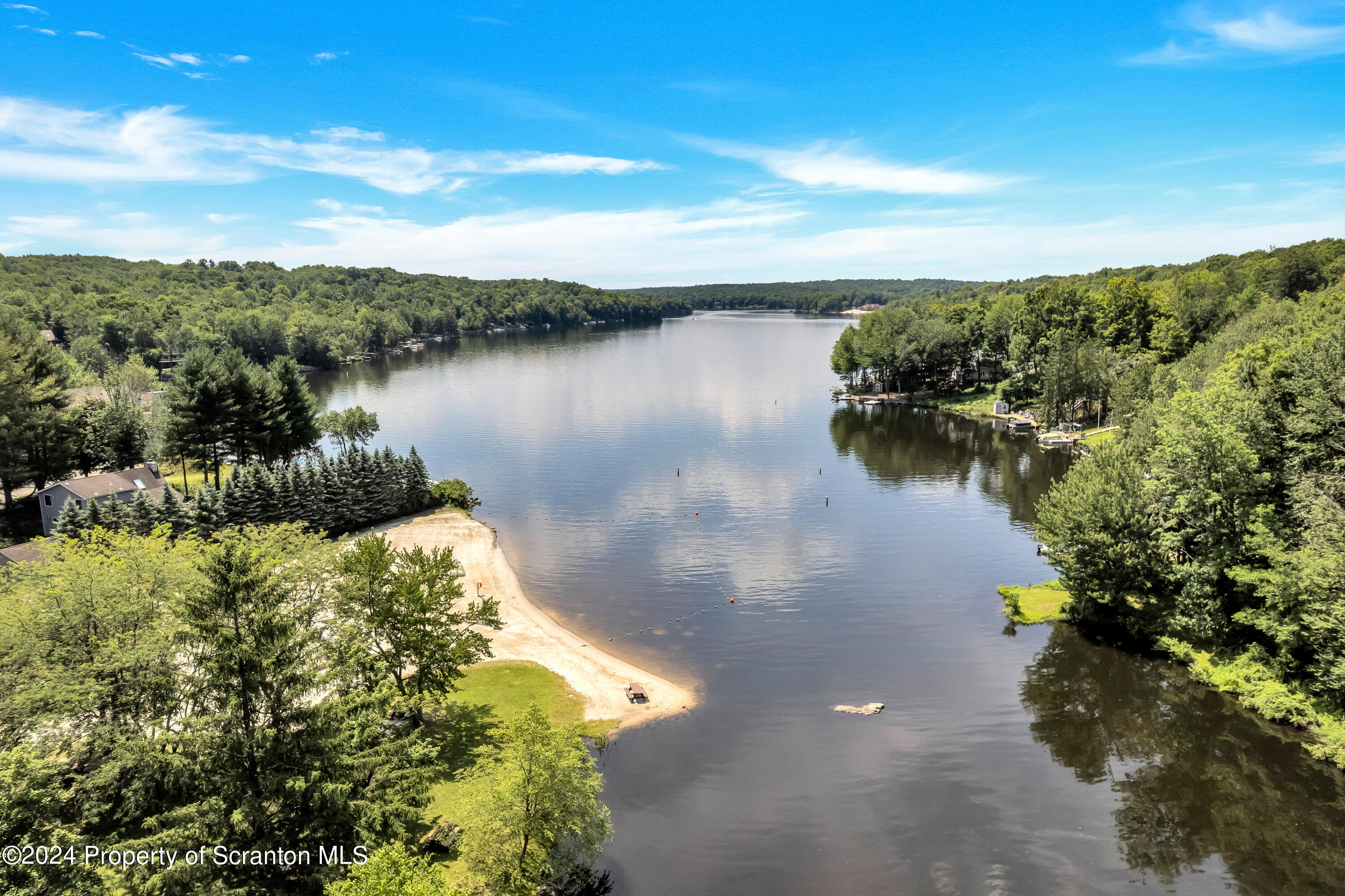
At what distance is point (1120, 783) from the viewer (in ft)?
108

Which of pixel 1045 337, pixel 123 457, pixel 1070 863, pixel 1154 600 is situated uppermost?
pixel 1045 337

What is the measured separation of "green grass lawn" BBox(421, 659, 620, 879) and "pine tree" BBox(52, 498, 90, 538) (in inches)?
1345

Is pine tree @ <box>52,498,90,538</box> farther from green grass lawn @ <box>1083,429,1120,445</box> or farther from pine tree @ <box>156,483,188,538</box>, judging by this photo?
green grass lawn @ <box>1083,429,1120,445</box>

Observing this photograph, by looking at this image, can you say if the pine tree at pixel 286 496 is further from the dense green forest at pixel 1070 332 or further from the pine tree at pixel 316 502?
the dense green forest at pixel 1070 332

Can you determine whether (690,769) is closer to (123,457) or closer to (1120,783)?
(1120,783)

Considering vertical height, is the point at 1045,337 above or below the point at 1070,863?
above

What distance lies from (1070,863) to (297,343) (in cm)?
19796

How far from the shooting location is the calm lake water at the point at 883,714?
28.4 metres

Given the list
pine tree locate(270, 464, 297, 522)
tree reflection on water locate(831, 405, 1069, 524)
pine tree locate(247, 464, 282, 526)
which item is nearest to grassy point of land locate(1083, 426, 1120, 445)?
tree reflection on water locate(831, 405, 1069, 524)

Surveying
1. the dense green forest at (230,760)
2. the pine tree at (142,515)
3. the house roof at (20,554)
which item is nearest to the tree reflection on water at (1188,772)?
the dense green forest at (230,760)

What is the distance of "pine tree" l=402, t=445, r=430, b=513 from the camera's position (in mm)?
68875

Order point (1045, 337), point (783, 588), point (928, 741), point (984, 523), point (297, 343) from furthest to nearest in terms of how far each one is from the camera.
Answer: point (297, 343) < point (1045, 337) < point (984, 523) < point (783, 588) < point (928, 741)

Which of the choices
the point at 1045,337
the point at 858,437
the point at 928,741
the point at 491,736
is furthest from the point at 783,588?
the point at 1045,337

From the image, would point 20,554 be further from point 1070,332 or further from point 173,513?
point 1070,332
